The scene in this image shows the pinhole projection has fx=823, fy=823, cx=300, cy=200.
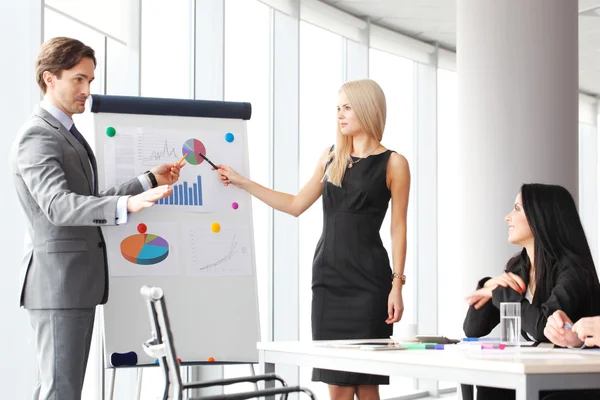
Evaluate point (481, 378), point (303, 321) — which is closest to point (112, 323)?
point (481, 378)

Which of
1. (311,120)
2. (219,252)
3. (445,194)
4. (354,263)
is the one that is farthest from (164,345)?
(445,194)

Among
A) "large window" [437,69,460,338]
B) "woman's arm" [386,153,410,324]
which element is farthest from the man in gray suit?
"large window" [437,69,460,338]

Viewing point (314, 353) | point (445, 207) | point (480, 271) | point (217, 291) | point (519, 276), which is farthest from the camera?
point (445, 207)

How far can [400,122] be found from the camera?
7.50 meters

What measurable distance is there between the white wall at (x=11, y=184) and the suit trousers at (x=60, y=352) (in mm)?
1042

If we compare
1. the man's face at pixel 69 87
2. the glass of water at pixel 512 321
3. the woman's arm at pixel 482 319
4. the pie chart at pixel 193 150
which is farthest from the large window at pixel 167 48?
the glass of water at pixel 512 321

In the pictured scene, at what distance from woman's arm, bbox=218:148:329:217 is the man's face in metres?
0.89

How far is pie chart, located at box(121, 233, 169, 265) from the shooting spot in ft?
11.2

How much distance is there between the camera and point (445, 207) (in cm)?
798

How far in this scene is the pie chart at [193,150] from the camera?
361 centimetres

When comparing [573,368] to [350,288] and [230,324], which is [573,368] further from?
[230,324]

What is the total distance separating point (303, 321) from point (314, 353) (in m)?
4.22

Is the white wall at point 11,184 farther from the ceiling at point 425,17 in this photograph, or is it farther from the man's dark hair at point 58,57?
the ceiling at point 425,17

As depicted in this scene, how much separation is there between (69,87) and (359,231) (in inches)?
48.9
